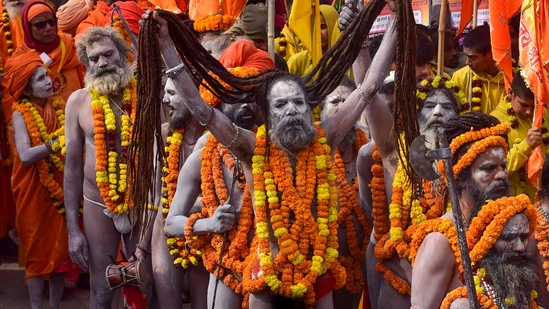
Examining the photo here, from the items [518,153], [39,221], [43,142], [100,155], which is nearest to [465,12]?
[518,153]

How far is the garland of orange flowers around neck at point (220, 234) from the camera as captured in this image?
6.44 metres

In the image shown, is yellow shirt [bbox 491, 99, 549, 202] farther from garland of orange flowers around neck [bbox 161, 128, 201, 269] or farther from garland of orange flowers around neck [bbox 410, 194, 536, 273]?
garland of orange flowers around neck [bbox 161, 128, 201, 269]

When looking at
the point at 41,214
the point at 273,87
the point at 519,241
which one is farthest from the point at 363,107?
the point at 41,214

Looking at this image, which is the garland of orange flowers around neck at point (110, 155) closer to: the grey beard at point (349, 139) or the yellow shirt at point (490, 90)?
the grey beard at point (349, 139)

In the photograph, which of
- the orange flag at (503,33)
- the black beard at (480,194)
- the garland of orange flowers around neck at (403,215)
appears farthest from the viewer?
the orange flag at (503,33)

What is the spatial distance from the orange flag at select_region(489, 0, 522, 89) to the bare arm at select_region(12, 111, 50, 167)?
3321mm

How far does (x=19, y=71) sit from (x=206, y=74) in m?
3.32

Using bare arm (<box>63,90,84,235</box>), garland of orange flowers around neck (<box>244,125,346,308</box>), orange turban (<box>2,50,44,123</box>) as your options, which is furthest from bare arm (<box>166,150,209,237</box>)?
orange turban (<box>2,50,44,123</box>)

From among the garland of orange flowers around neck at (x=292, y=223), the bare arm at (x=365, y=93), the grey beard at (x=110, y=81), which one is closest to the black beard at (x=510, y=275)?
the garland of orange flowers around neck at (x=292, y=223)

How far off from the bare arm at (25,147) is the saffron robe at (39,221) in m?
0.15

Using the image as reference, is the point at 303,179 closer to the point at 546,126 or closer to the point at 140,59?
the point at 140,59

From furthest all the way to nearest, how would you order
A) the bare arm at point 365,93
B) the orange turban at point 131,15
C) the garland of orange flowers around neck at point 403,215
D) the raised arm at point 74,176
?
the orange turban at point 131,15, the raised arm at point 74,176, the garland of orange flowers around neck at point 403,215, the bare arm at point 365,93

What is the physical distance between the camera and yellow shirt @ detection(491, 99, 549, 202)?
7.57 metres

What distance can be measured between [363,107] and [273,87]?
48cm
